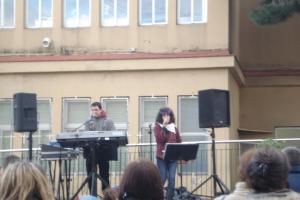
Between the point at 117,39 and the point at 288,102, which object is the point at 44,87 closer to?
the point at 117,39

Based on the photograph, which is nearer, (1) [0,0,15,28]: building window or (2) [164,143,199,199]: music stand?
(2) [164,143,199,199]: music stand

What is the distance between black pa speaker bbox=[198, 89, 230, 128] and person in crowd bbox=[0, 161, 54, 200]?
309 inches

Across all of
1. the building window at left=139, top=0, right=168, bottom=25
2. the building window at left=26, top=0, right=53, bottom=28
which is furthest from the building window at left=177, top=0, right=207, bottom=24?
the building window at left=26, top=0, right=53, bottom=28

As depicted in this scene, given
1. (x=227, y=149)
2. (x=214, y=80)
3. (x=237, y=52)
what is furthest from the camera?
(x=237, y=52)

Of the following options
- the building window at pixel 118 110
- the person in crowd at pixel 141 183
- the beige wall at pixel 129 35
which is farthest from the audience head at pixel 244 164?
the building window at pixel 118 110

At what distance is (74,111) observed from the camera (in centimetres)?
1538

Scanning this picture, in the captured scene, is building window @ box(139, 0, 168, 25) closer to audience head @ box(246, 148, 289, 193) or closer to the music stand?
the music stand

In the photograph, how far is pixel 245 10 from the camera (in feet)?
58.1

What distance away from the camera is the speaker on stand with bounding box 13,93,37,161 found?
10.9 metres

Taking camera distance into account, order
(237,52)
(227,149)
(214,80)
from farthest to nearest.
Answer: (237,52)
(214,80)
(227,149)

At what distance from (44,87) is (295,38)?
650 centimetres

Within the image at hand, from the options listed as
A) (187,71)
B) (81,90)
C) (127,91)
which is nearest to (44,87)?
(81,90)

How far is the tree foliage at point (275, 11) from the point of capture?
13.2 m

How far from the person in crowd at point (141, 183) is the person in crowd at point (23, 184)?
645mm
